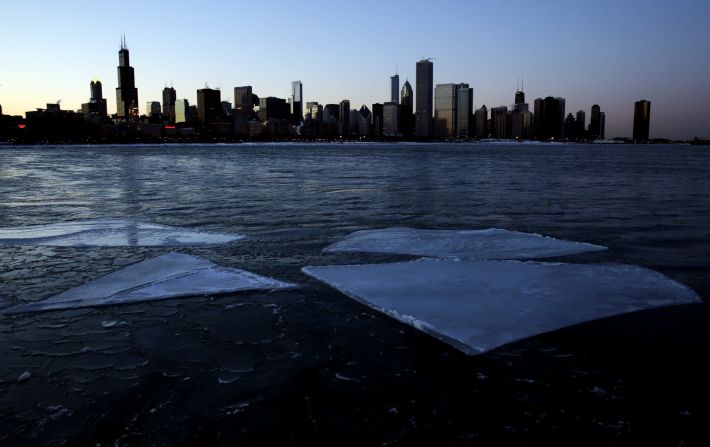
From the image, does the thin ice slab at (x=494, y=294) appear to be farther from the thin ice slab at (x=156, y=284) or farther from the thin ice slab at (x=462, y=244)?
the thin ice slab at (x=156, y=284)

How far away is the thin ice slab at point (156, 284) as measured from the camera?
650 cm

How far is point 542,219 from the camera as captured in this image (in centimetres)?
1438

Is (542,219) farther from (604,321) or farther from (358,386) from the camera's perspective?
(358,386)

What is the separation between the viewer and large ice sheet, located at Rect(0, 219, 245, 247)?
1040 cm

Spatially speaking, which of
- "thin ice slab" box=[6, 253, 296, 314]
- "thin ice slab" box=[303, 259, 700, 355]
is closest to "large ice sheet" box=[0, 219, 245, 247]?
"thin ice slab" box=[6, 253, 296, 314]

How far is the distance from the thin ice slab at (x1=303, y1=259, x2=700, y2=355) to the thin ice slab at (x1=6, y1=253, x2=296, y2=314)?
1161mm

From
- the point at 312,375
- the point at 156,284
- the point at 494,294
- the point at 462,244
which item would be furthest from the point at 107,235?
the point at 494,294

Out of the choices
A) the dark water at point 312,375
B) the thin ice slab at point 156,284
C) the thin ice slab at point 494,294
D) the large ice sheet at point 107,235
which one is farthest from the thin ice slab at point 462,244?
the large ice sheet at point 107,235

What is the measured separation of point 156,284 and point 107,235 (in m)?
4.73

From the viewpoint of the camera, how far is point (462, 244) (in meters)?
10.2

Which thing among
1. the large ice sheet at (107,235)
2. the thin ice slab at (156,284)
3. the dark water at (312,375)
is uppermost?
the large ice sheet at (107,235)

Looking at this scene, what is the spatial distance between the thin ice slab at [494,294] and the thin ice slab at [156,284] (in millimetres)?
1161

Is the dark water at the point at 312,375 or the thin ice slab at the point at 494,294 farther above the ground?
the thin ice slab at the point at 494,294

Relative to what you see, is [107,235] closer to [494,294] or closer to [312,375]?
[312,375]
